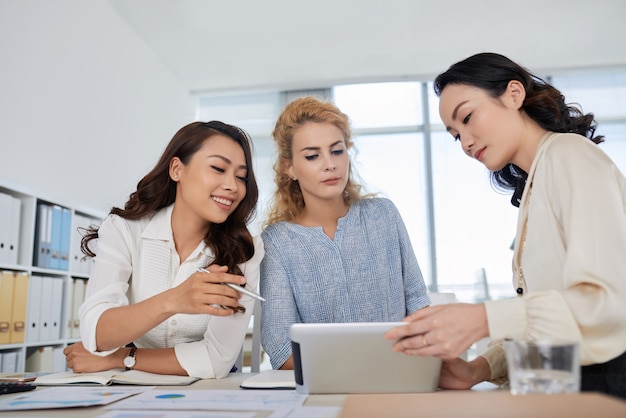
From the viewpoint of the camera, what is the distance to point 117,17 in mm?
4598

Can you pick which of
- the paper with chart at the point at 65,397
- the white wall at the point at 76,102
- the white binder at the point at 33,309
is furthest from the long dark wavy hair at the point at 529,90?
the white wall at the point at 76,102

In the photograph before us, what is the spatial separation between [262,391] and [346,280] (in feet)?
2.96

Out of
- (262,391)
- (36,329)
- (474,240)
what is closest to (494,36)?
(474,240)

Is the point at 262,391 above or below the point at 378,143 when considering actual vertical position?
below

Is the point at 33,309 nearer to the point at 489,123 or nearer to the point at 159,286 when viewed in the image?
the point at 159,286

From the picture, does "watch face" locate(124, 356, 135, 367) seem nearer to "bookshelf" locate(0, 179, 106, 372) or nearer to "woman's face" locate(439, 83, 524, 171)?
"woman's face" locate(439, 83, 524, 171)

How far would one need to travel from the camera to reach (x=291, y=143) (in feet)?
6.97

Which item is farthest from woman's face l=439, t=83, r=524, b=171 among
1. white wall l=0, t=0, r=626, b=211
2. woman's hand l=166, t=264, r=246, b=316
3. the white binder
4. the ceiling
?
the ceiling

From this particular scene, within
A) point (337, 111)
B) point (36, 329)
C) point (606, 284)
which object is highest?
point (337, 111)

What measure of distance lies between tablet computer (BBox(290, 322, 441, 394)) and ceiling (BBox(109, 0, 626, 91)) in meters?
4.06

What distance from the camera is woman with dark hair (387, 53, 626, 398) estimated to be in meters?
0.93

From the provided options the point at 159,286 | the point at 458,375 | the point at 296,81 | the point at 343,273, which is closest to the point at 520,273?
the point at 458,375

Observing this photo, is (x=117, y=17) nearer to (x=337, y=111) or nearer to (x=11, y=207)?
(x=11, y=207)

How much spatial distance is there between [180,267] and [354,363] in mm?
887
